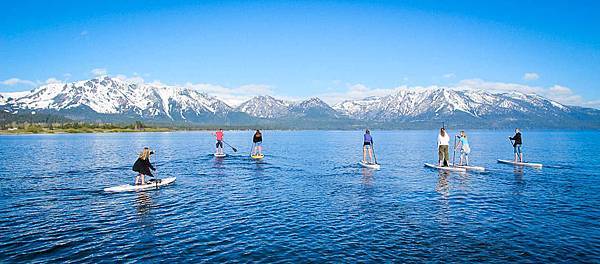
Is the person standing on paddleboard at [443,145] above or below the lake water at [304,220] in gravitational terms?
above

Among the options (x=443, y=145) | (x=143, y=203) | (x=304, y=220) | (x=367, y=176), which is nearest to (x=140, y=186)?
(x=143, y=203)

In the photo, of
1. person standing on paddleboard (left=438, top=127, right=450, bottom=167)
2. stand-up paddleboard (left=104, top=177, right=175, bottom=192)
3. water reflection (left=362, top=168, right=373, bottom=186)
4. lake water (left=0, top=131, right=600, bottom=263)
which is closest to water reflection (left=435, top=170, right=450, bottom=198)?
lake water (left=0, top=131, right=600, bottom=263)

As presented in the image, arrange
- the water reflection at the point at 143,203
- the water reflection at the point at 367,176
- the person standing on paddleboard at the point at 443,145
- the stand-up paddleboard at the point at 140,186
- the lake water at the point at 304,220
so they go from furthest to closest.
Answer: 1. the person standing on paddleboard at the point at 443,145
2. the water reflection at the point at 367,176
3. the stand-up paddleboard at the point at 140,186
4. the water reflection at the point at 143,203
5. the lake water at the point at 304,220

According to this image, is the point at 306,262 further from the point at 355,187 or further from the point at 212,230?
the point at 355,187

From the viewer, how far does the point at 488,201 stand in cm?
2705

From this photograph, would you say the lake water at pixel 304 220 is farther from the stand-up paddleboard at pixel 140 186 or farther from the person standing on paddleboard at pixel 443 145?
the person standing on paddleboard at pixel 443 145

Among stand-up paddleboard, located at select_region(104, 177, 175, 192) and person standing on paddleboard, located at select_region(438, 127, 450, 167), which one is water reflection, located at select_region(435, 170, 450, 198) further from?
stand-up paddleboard, located at select_region(104, 177, 175, 192)

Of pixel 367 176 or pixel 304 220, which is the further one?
pixel 367 176

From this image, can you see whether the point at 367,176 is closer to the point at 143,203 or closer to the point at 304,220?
the point at 304,220

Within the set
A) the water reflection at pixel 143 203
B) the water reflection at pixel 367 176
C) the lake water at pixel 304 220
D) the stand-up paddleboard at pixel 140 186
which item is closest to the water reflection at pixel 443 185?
the lake water at pixel 304 220

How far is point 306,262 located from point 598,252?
11.8 meters

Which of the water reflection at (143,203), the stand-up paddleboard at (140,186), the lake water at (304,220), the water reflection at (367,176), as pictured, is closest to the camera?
the lake water at (304,220)

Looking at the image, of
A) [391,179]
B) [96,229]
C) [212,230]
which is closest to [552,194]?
[391,179]

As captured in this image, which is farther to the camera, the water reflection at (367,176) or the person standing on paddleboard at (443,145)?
the person standing on paddleboard at (443,145)
